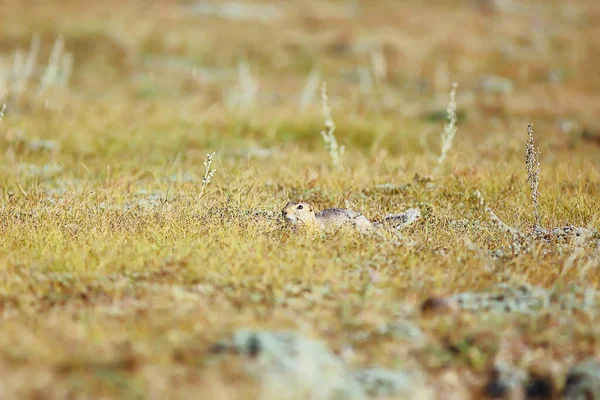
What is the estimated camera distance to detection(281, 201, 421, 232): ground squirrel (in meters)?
4.72

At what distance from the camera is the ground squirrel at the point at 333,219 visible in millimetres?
4723

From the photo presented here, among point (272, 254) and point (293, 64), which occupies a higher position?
point (272, 254)

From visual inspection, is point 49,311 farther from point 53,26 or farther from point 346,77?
point 53,26

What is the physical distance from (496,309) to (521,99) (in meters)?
11.8

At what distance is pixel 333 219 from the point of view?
4871mm

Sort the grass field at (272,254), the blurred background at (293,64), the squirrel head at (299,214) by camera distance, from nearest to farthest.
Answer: the grass field at (272,254)
the squirrel head at (299,214)
the blurred background at (293,64)

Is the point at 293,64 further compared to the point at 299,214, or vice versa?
the point at 293,64

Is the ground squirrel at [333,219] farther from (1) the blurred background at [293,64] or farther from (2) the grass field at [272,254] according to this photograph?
(1) the blurred background at [293,64]

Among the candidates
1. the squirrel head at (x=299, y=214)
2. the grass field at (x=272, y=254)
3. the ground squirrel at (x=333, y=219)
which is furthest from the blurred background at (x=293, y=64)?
the squirrel head at (x=299, y=214)

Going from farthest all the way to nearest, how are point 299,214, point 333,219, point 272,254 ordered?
1. point 333,219
2. point 299,214
3. point 272,254

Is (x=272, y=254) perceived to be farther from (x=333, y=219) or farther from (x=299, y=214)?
(x=333, y=219)

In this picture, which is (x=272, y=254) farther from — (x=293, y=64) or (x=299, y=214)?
(x=293, y=64)

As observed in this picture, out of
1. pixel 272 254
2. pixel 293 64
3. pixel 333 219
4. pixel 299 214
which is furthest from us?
pixel 293 64

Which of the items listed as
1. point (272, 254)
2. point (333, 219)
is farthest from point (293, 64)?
point (272, 254)
